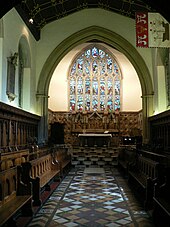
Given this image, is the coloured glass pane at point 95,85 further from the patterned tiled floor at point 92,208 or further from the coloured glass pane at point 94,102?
the patterned tiled floor at point 92,208

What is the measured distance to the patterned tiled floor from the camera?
5098 mm

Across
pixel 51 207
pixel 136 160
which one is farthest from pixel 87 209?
pixel 136 160

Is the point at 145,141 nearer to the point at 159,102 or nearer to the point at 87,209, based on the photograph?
the point at 159,102

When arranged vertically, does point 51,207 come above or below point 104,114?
below

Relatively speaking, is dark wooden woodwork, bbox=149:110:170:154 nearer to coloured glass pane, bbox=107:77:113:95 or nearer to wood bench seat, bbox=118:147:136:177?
wood bench seat, bbox=118:147:136:177

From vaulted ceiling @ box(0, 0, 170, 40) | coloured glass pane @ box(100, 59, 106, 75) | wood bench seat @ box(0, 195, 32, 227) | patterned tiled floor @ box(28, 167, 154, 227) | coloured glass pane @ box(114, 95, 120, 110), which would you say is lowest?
patterned tiled floor @ box(28, 167, 154, 227)

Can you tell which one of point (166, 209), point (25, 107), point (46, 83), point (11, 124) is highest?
point (46, 83)

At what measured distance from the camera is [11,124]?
1153 cm

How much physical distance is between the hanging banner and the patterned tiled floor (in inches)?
163

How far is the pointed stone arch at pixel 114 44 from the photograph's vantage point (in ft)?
54.0

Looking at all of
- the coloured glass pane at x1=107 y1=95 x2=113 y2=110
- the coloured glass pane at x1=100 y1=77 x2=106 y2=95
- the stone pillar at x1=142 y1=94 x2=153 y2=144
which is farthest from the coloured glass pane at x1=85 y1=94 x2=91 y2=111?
the stone pillar at x1=142 y1=94 x2=153 y2=144

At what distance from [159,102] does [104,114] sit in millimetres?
7133

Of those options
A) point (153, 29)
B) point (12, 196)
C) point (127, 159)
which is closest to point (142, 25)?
point (153, 29)

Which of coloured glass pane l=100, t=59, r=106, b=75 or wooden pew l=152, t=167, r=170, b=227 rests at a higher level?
coloured glass pane l=100, t=59, r=106, b=75
